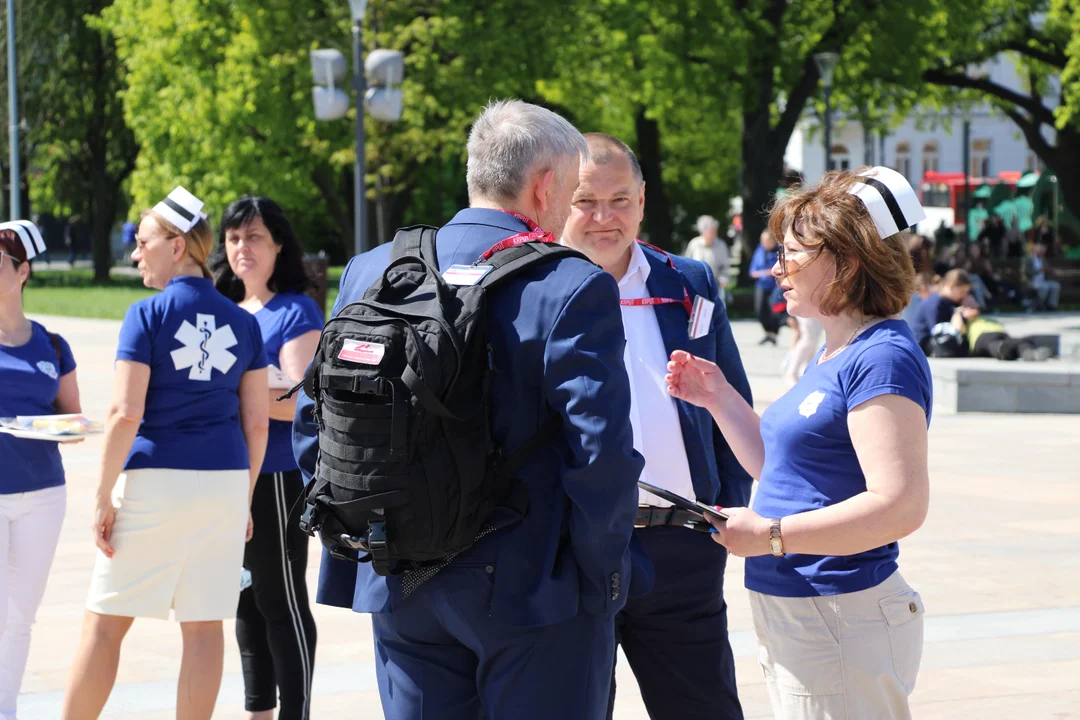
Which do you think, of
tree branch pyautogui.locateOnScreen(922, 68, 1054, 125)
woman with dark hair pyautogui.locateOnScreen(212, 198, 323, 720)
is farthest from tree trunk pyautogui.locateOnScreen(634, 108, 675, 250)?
woman with dark hair pyautogui.locateOnScreen(212, 198, 323, 720)

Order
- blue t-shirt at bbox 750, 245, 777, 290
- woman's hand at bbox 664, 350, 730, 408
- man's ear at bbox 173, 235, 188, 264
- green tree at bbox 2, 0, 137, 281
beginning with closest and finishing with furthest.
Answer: woman's hand at bbox 664, 350, 730, 408
man's ear at bbox 173, 235, 188, 264
blue t-shirt at bbox 750, 245, 777, 290
green tree at bbox 2, 0, 137, 281

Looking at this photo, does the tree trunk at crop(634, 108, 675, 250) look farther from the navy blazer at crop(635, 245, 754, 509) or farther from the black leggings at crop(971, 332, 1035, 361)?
the navy blazer at crop(635, 245, 754, 509)

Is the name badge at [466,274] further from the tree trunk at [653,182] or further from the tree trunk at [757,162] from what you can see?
the tree trunk at [653,182]

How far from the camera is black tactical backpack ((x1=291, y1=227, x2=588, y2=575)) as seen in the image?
8.54 ft

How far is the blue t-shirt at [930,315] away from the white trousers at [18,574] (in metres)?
12.1

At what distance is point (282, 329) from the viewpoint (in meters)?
5.17

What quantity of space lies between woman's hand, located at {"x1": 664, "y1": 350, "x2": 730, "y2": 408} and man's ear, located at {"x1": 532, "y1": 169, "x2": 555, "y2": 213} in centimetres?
70

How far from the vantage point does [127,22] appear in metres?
36.0

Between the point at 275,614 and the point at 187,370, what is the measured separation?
1.00 m

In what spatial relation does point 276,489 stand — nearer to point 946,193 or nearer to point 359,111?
point 359,111

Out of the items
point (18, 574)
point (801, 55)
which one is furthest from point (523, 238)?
point (801, 55)

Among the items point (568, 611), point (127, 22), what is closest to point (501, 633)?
point (568, 611)

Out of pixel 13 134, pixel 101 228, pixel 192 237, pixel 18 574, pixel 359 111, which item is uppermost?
pixel 13 134

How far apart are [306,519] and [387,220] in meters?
28.8
